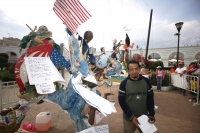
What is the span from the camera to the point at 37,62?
68.1 inches

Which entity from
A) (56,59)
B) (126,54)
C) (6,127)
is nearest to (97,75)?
(56,59)

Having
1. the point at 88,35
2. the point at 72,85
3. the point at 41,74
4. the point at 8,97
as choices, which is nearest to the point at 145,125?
the point at 72,85

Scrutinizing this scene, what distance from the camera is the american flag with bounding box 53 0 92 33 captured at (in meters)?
2.08

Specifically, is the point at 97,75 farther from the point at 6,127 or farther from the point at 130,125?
the point at 6,127

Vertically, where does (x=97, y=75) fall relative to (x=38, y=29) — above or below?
below

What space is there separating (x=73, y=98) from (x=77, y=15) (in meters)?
1.49

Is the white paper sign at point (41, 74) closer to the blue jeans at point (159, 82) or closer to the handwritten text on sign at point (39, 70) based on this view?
the handwritten text on sign at point (39, 70)

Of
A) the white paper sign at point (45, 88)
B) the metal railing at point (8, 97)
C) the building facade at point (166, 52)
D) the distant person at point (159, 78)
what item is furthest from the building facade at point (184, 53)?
the white paper sign at point (45, 88)

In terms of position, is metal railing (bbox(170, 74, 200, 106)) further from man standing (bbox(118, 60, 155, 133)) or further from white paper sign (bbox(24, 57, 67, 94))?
white paper sign (bbox(24, 57, 67, 94))

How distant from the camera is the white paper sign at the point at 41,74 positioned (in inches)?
62.5

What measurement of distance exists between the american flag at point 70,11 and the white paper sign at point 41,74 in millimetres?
715

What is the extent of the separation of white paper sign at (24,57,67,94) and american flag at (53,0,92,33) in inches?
28.2

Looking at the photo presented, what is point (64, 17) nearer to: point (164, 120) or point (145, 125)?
point (145, 125)

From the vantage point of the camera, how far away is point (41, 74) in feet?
5.42
